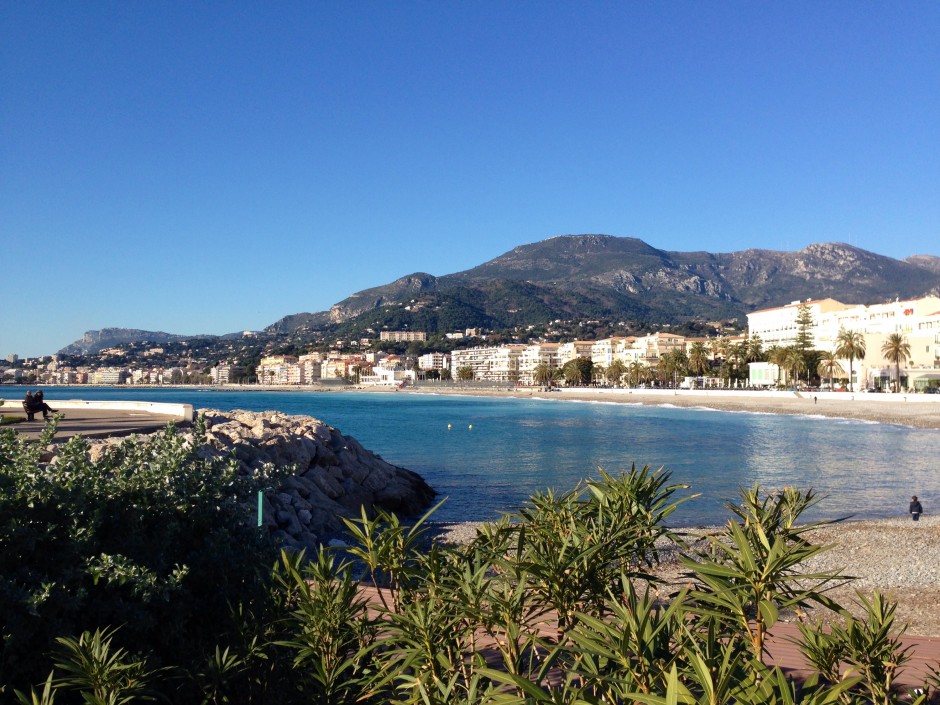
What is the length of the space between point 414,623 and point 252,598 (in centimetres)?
135

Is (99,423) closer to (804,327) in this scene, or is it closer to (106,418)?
(106,418)

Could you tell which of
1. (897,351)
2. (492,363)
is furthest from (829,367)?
(492,363)

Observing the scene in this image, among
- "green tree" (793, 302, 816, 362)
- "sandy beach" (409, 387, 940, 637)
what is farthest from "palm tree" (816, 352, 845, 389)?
"sandy beach" (409, 387, 940, 637)

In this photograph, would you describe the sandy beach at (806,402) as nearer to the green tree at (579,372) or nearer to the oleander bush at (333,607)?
the green tree at (579,372)

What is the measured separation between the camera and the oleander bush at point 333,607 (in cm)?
283

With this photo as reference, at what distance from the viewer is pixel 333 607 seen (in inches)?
143

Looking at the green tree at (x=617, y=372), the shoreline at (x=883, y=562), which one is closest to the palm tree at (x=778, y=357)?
the green tree at (x=617, y=372)

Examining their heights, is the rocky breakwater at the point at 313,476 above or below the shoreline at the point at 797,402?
above

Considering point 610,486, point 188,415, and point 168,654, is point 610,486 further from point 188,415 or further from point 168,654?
point 188,415

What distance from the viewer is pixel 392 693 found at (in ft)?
11.1

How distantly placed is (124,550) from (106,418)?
915 inches

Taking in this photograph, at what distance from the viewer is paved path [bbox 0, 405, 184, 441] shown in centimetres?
1709

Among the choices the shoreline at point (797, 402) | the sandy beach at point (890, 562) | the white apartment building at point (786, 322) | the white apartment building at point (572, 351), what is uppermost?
the white apartment building at point (786, 322)

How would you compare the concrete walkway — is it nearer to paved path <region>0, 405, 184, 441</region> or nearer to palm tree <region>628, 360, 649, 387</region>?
paved path <region>0, 405, 184, 441</region>
